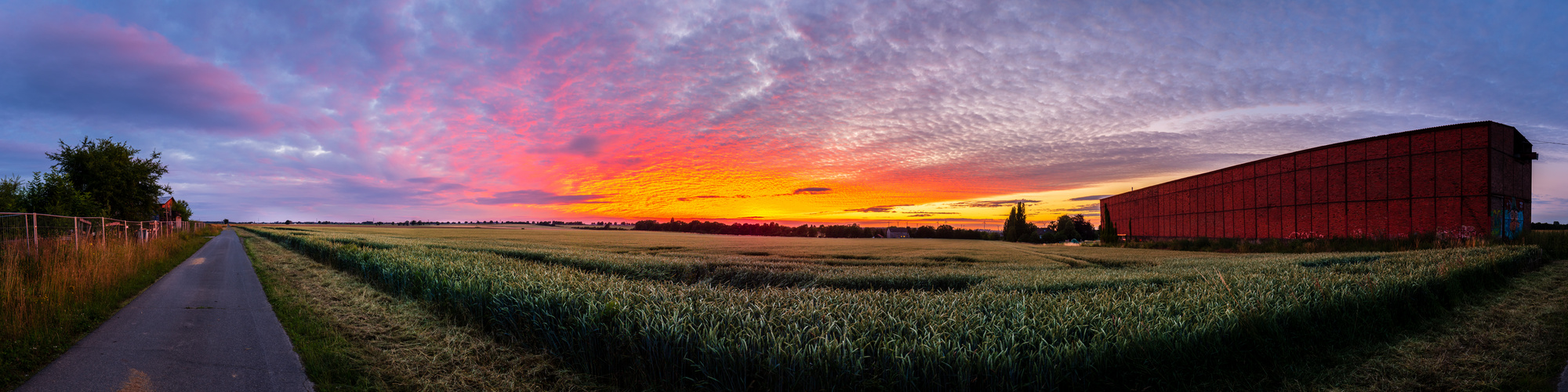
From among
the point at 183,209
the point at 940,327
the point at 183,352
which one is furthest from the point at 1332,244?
the point at 183,209

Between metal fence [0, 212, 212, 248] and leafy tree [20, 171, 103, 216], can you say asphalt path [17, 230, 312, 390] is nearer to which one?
metal fence [0, 212, 212, 248]

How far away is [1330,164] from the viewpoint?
26.9 metres

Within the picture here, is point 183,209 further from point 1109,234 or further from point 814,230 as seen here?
point 1109,234

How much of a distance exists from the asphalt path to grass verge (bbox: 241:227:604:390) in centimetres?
24

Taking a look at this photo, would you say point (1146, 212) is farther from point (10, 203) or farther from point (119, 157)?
point (119, 157)

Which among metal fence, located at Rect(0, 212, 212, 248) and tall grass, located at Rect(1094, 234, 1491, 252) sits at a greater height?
metal fence, located at Rect(0, 212, 212, 248)

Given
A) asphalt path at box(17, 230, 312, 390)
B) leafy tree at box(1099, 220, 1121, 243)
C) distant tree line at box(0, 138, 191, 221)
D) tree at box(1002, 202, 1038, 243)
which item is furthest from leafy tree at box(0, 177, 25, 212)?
tree at box(1002, 202, 1038, 243)

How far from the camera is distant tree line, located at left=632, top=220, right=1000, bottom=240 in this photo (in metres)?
86.8

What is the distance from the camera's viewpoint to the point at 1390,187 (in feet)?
78.9

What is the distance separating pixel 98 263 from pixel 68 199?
95.6ft

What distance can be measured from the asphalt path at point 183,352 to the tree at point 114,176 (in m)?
37.1

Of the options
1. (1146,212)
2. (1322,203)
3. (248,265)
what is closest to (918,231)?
(1146,212)

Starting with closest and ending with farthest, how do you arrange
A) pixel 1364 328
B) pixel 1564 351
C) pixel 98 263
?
1. pixel 1564 351
2. pixel 1364 328
3. pixel 98 263

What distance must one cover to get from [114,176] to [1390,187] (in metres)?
71.4
